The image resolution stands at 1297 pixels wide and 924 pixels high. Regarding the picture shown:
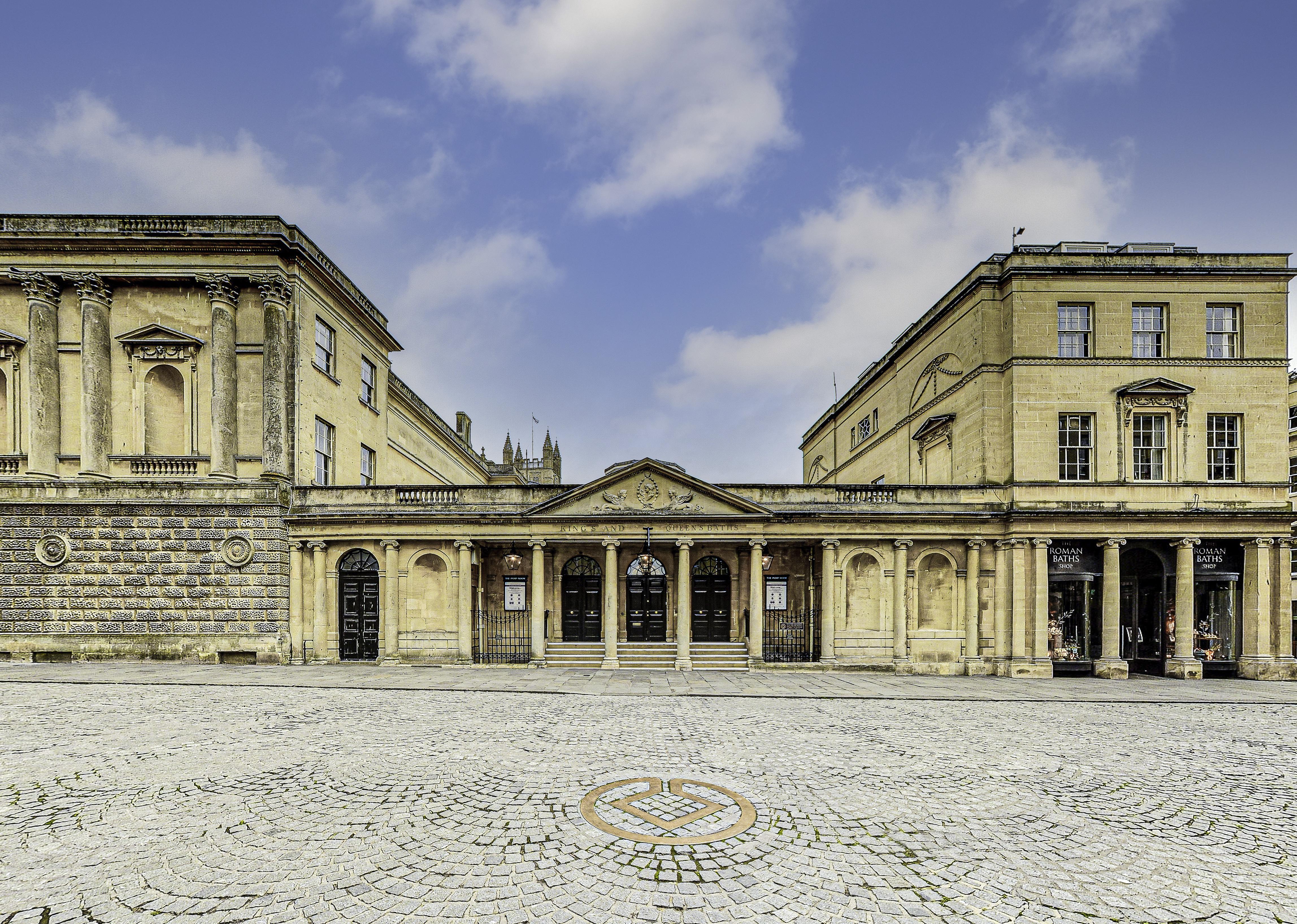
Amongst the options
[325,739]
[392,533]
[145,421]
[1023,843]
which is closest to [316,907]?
[325,739]

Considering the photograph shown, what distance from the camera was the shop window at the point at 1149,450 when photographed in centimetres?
2075

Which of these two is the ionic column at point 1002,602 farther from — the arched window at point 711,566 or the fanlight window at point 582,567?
the fanlight window at point 582,567

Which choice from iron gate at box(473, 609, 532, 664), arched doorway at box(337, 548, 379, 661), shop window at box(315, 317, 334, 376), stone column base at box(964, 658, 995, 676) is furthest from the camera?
shop window at box(315, 317, 334, 376)

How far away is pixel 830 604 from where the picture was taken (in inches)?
830

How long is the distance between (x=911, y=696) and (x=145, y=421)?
26.1 metres

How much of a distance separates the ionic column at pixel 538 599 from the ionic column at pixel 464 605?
214 cm

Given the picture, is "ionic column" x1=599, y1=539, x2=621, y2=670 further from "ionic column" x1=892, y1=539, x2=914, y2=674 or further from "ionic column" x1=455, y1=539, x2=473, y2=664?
"ionic column" x1=892, y1=539, x2=914, y2=674

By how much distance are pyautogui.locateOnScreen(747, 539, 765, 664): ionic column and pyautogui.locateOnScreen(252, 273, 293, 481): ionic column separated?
16.5 meters

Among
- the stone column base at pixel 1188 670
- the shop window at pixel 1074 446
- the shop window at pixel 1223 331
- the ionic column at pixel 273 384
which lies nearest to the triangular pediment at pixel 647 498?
the ionic column at pixel 273 384

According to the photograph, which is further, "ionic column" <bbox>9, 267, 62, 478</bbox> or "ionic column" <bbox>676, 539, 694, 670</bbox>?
"ionic column" <bbox>676, 539, 694, 670</bbox>

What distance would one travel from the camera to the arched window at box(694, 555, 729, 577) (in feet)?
81.6

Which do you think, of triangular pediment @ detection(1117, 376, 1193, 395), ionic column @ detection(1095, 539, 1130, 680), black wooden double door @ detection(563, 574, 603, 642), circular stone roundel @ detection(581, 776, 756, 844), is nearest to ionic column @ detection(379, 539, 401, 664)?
black wooden double door @ detection(563, 574, 603, 642)

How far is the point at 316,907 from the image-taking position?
519cm

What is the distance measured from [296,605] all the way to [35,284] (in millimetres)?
14096
